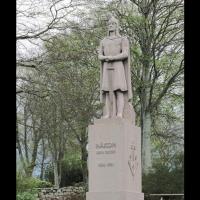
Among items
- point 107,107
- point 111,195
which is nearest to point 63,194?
point 107,107

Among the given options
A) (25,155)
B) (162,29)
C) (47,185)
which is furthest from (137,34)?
(25,155)

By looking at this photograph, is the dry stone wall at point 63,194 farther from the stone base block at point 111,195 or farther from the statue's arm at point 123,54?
the statue's arm at point 123,54

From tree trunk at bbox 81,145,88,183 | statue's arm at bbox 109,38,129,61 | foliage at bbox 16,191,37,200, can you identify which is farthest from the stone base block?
tree trunk at bbox 81,145,88,183

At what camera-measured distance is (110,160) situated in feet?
59.5

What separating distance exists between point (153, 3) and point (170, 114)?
17.3ft

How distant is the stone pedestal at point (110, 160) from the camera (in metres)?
18.0

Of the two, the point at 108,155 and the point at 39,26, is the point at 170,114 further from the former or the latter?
the point at 108,155

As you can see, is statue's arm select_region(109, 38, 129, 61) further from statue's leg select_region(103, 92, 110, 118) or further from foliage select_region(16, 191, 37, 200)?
foliage select_region(16, 191, 37, 200)

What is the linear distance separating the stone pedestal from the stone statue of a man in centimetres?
60

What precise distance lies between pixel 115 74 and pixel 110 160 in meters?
2.10

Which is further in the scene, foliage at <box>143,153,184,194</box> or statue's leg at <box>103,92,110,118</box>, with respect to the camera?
foliage at <box>143,153,184,194</box>

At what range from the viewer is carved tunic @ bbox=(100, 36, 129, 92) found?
61.6 ft

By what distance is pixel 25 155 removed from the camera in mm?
44469
